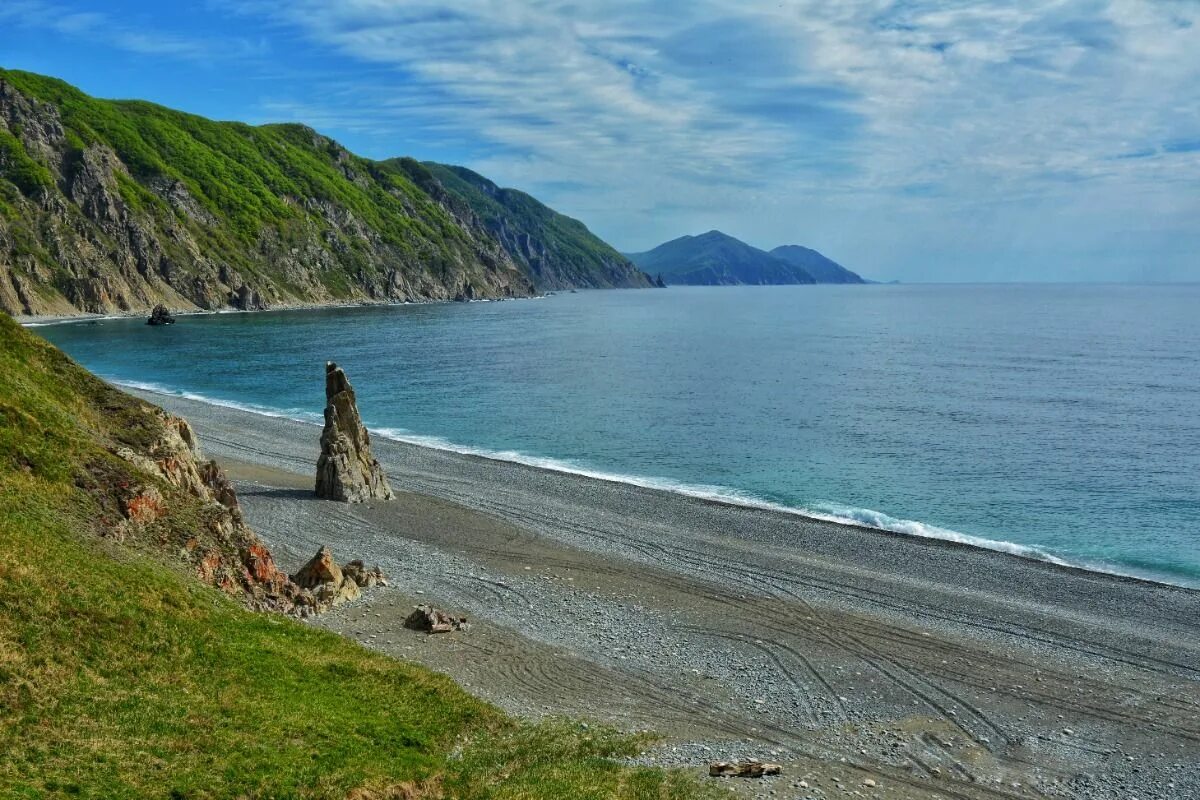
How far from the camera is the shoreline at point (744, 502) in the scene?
130 feet

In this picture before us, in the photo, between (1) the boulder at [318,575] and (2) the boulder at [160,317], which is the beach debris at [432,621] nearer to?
(1) the boulder at [318,575]

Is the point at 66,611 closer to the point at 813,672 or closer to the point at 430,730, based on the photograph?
the point at 430,730

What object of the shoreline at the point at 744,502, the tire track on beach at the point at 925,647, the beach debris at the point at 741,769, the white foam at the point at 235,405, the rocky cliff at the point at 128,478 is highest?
the rocky cliff at the point at 128,478

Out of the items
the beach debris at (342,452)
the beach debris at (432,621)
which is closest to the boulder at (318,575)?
the beach debris at (432,621)

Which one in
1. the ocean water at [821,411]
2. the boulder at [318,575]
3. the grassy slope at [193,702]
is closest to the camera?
the grassy slope at [193,702]

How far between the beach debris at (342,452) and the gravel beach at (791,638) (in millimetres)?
1210

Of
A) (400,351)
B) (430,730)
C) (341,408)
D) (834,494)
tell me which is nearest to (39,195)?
(400,351)

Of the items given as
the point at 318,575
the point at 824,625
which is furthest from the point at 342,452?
the point at 824,625

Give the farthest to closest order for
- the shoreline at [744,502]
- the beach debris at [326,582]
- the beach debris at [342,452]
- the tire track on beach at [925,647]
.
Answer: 1. the beach debris at [342,452]
2. the shoreline at [744,502]
3. the beach debris at [326,582]
4. the tire track on beach at [925,647]

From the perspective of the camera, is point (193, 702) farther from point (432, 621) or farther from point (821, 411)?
point (821, 411)

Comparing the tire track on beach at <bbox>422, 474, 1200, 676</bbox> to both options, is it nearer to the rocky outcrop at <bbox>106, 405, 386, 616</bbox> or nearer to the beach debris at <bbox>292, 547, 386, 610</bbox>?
the rocky outcrop at <bbox>106, 405, 386, 616</bbox>

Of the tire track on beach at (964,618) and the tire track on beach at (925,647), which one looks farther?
the tire track on beach at (964,618)

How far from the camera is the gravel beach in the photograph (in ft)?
74.8

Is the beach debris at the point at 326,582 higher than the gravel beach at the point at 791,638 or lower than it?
higher
